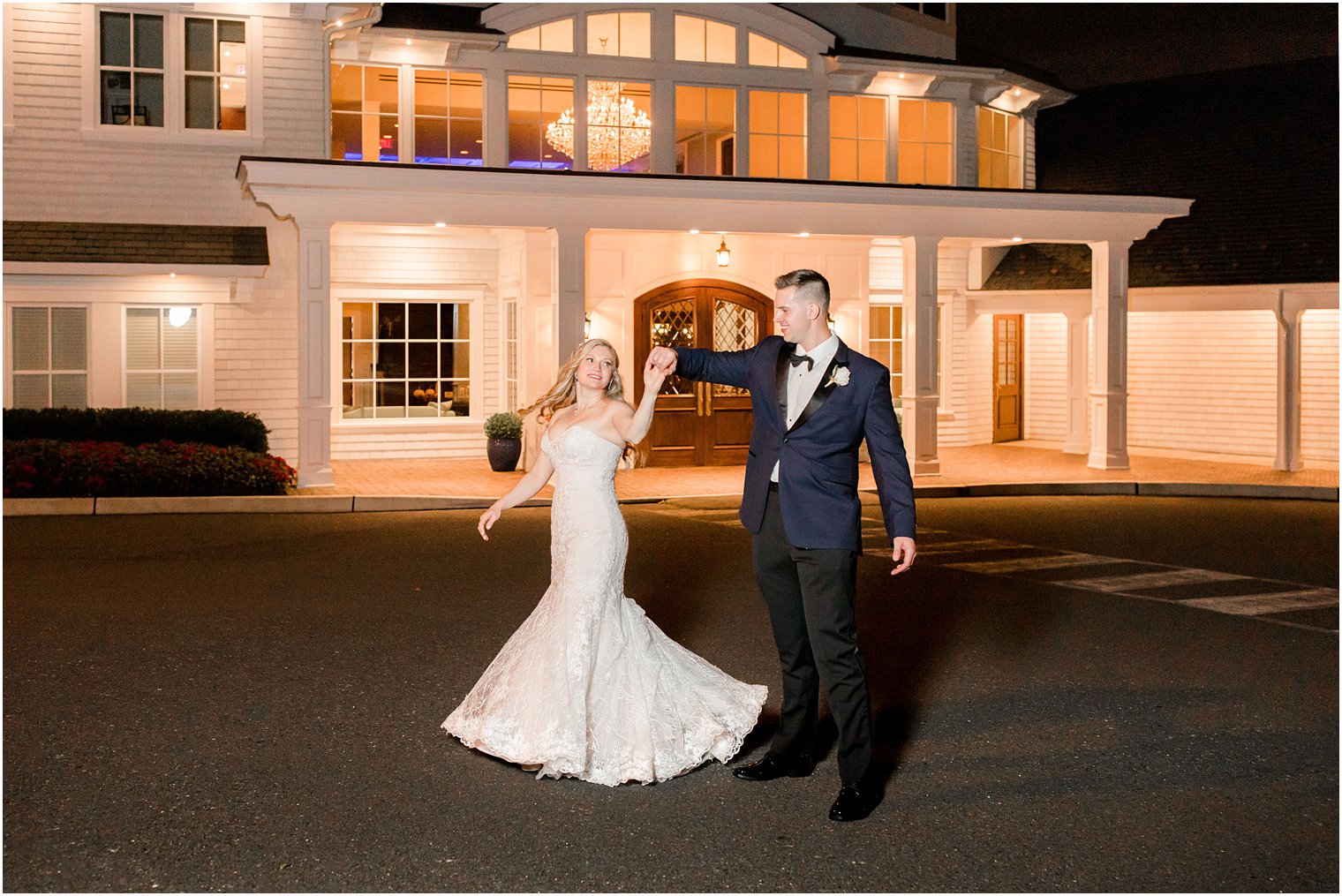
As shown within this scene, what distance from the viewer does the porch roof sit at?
56.2 feet

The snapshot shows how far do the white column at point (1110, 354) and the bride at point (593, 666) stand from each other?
15164 mm

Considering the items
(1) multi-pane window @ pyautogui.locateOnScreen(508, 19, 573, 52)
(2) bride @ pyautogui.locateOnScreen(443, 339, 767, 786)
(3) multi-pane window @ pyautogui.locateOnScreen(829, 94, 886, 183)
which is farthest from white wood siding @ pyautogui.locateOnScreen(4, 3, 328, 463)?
(2) bride @ pyautogui.locateOnScreen(443, 339, 767, 786)

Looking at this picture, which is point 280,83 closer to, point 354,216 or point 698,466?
point 354,216

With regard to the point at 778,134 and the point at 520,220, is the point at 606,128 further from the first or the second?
the point at 520,220

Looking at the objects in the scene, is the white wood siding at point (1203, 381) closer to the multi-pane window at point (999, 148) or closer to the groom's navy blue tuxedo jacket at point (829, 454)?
the multi-pane window at point (999, 148)

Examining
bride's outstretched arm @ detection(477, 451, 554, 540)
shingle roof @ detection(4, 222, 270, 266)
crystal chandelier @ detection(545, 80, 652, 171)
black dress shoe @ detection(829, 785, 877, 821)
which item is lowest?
black dress shoe @ detection(829, 785, 877, 821)

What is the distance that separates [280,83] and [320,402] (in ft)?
16.4

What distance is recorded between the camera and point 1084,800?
562 centimetres

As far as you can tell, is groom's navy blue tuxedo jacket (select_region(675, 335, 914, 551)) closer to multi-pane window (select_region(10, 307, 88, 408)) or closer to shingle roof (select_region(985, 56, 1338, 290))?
multi-pane window (select_region(10, 307, 88, 408))

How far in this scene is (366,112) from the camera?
20.2m

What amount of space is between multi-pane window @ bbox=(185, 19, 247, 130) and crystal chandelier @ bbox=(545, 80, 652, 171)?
172 inches

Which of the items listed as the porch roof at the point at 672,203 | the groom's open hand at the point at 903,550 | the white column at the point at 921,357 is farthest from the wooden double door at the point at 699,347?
the groom's open hand at the point at 903,550

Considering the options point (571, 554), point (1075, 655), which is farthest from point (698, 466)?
point (571, 554)

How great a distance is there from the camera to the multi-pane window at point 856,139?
22375 millimetres
